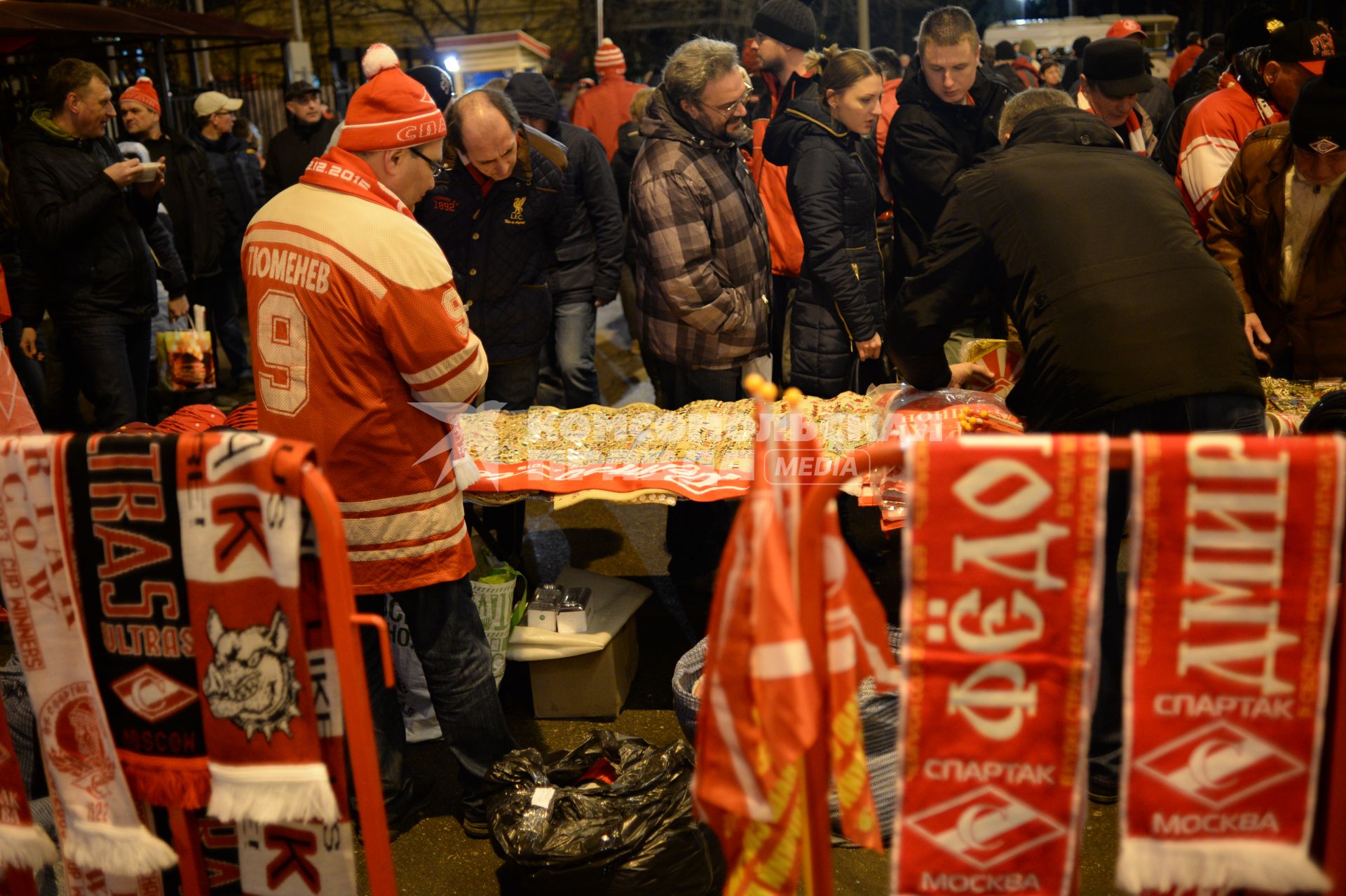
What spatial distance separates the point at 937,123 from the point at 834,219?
2.61 ft

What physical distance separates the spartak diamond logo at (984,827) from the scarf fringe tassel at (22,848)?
5.22 ft

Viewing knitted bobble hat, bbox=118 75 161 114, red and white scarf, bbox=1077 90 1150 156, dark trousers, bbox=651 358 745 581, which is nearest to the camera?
dark trousers, bbox=651 358 745 581

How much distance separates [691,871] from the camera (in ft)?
9.52

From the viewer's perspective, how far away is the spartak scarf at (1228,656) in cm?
166

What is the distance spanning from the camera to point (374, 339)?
2855 mm

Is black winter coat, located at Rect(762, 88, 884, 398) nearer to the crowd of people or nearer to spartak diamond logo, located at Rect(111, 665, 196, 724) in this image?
the crowd of people

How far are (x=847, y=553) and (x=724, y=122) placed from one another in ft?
9.31

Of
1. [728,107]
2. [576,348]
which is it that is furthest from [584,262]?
[728,107]

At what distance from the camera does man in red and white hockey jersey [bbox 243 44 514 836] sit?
9.15 feet

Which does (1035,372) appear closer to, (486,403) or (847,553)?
(847,553)

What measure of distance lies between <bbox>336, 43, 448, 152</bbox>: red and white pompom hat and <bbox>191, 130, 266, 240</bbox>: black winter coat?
229 inches

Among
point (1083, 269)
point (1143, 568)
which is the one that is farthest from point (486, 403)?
point (1143, 568)

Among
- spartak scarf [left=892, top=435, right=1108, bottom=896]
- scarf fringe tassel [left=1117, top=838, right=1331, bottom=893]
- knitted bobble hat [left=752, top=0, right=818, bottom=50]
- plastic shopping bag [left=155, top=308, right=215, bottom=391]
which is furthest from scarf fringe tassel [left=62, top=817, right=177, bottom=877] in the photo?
plastic shopping bag [left=155, top=308, right=215, bottom=391]

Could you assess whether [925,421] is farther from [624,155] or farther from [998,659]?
[624,155]
